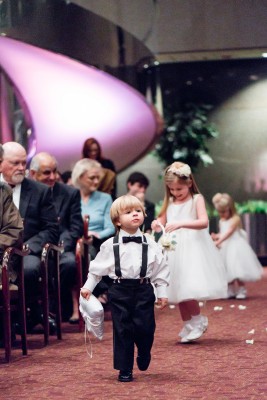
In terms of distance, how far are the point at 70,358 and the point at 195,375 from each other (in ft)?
3.70

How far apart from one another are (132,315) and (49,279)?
2198 mm

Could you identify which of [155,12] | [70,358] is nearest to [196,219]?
[70,358]

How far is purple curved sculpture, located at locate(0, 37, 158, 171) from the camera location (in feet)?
53.1

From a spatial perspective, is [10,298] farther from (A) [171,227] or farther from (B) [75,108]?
(B) [75,108]

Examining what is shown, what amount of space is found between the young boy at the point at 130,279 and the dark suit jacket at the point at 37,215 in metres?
1.99

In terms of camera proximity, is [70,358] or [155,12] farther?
[155,12]

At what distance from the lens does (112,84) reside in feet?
56.7

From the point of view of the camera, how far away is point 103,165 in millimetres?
10758

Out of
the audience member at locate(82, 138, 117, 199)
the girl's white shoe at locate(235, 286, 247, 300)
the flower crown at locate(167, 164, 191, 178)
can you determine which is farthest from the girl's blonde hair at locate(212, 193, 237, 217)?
the flower crown at locate(167, 164, 191, 178)

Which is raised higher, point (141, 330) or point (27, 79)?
point (27, 79)

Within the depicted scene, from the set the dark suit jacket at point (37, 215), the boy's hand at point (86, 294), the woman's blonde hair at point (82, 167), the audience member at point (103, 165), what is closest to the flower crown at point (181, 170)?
the dark suit jacket at point (37, 215)

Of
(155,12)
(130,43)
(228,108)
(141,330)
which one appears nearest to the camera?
(141,330)

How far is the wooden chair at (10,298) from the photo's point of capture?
642 cm

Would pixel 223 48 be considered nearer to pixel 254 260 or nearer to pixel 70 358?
pixel 254 260
